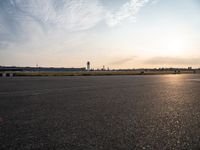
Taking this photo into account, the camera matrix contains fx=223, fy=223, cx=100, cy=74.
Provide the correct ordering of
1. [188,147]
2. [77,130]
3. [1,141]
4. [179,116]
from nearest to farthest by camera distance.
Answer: [188,147] < [1,141] < [77,130] < [179,116]

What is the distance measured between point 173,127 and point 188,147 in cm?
144

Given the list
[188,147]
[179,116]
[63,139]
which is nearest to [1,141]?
[63,139]

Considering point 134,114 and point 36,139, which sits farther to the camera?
point 134,114

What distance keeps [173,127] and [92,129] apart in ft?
6.20

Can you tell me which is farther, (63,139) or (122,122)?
(122,122)

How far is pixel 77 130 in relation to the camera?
493cm

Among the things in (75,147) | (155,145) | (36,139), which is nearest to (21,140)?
(36,139)

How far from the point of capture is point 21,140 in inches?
166

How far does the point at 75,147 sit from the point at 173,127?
2.53 m

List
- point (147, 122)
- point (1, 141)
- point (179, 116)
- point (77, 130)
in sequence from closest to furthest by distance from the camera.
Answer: point (1, 141) → point (77, 130) → point (147, 122) → point (179, 116)

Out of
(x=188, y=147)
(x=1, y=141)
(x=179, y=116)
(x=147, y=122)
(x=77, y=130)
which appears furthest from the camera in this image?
(x=179, y=116)

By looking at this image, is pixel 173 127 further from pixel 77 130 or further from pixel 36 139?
pixel 36 139

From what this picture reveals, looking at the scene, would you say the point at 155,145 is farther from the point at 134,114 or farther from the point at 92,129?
the point at 134,114

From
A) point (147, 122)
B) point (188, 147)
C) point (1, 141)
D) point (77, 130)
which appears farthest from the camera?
point (147, 122)
